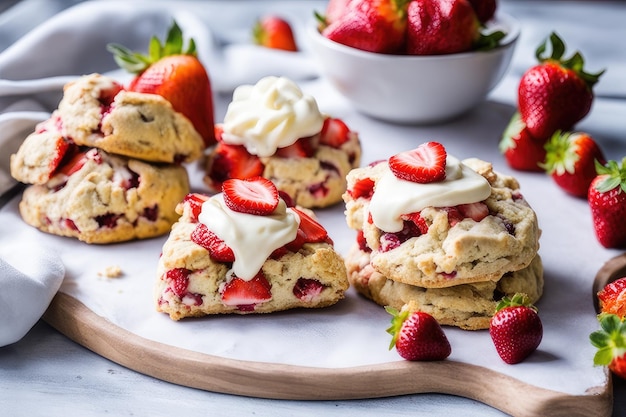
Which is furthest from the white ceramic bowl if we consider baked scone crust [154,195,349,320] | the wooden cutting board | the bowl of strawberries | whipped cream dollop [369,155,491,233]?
the wooden cutting board

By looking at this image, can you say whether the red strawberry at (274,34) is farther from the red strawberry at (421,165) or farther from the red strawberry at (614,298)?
the red strawberry at (614,298)

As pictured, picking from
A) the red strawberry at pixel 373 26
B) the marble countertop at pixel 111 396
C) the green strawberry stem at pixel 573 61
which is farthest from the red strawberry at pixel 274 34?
the marble countertop at pixel 111 396

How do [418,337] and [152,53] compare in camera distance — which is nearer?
[418,337]

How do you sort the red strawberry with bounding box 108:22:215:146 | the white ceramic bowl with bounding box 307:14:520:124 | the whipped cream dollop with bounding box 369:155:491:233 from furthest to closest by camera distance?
the white ceramic bowl with bounding box 307:14:520:124 → the red strawberry with bounding box 108:22:215:146 → the whipped cream dollop with bounding box 369:155:491:233

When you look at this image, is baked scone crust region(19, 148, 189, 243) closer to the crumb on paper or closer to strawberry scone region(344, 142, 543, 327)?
the crumb on paper

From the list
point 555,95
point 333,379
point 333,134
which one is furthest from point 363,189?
point 555,95

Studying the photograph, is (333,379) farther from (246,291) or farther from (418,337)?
(246,291)
